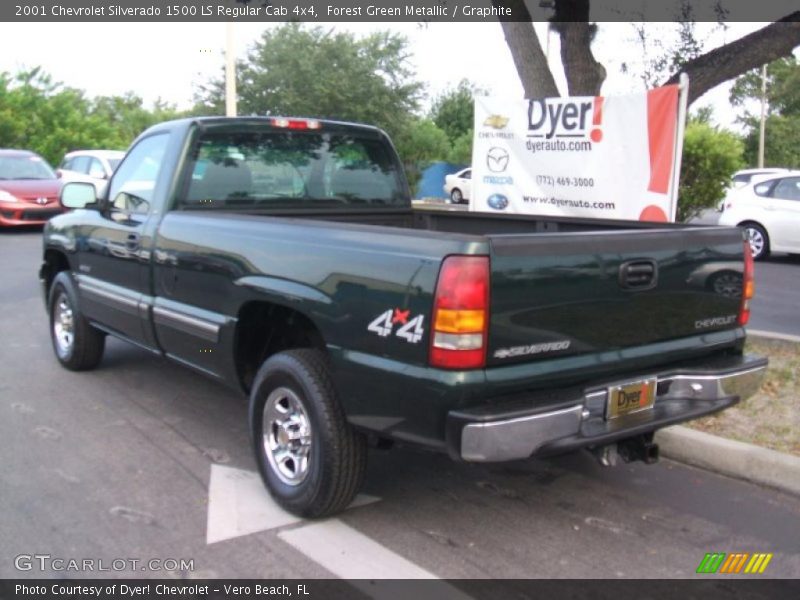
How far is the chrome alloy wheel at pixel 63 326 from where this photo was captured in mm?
6352

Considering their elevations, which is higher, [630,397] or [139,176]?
[139,176]

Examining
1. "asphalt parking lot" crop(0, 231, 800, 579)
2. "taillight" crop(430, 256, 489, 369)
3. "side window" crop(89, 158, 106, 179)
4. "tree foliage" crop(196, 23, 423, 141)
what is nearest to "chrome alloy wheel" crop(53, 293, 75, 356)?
A: "asphalt parking lot" crop(0, 231, 800, 579)

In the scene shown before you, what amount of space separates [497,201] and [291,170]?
358 cm

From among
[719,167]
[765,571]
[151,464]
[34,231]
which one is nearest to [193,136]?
[151,464]

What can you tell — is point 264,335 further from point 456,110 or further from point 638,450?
point 456,110

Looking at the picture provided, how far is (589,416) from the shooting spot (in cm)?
336

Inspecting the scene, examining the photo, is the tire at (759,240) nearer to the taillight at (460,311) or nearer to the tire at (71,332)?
the tire at (71,332)

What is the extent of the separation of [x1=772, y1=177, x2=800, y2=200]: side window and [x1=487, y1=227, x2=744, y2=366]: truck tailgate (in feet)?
→ 33.1

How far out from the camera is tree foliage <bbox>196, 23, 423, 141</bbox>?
2645 centimetres

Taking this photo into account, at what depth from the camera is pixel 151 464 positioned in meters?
4.51

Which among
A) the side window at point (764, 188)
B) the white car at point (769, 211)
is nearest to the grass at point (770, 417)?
the white car at point (769, 211)

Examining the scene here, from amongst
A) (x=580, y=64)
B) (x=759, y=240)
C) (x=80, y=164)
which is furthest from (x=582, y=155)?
(x=80, y=164)

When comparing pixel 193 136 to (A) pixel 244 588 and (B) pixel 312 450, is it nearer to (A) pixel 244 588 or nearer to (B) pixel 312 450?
(B) pixel 312 450

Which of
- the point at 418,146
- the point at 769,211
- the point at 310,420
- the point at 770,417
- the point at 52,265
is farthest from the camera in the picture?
the point at 418,146
